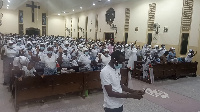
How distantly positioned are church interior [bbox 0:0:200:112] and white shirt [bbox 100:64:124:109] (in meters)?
1.76

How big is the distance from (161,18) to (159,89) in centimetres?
866

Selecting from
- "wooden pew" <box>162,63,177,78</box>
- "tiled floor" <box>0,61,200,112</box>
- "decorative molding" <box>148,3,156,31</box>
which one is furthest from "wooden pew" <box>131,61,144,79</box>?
"decorative molding" <box>148,3,156,31</box>

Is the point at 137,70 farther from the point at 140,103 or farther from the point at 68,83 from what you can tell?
the point at 68,83

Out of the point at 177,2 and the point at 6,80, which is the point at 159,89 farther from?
the point at 177,2

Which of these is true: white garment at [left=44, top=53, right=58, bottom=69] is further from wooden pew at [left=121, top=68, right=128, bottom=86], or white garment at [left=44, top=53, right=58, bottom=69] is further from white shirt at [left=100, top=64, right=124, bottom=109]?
white shirt at [left=100, top=64, right=124, bottom=109]

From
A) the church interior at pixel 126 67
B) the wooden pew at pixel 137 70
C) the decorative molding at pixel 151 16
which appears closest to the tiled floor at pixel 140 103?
the church interior at pixel 126 67

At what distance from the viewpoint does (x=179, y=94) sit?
7195 mm

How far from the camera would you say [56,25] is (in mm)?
34594

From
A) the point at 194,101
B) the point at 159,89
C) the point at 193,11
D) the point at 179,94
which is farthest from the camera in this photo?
the point at 193,11

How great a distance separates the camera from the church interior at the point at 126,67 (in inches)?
221

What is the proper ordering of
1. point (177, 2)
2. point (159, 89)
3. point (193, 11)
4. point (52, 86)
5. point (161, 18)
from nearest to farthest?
point (52, 86)
point (159, 89)
point (193, 11)
point (177, 2)
point (161, 18)

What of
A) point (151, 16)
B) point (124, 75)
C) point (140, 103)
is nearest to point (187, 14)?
point (151, 16)

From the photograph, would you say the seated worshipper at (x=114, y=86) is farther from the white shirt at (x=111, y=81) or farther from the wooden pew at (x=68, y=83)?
the wooden pew at (x=68, y=83)

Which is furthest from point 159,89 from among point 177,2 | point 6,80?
point 177,2
